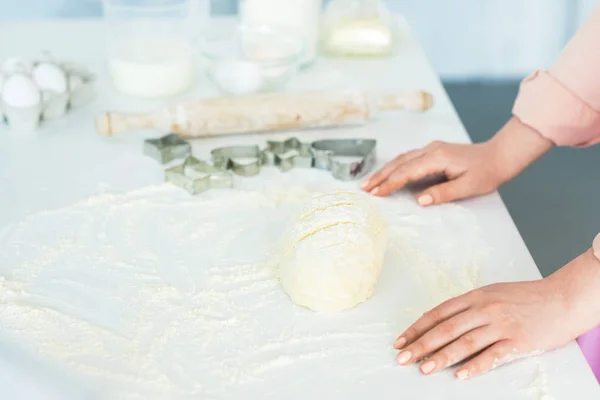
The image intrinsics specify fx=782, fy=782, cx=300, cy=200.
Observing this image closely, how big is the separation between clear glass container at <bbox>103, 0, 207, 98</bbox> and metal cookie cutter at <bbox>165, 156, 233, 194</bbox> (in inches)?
10.5

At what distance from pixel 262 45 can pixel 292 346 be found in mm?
733

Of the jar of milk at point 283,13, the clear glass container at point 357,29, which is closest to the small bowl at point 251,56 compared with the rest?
the jar of milk at point 283,13

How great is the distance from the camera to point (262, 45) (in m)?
1.38

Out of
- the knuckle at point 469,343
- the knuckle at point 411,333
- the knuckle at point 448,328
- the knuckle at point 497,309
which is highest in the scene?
the knuckle at point 497,309

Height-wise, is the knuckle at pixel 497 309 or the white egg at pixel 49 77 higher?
the knuckle at pixel 497 309

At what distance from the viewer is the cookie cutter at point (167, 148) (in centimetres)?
115

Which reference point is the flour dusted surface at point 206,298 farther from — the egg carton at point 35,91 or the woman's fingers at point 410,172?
the egg carton at point 35,91

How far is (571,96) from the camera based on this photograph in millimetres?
1116

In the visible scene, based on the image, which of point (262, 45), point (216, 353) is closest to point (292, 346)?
point (216, 353)

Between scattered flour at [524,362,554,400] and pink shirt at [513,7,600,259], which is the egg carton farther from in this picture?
scattered flour at [524,362,554,400]

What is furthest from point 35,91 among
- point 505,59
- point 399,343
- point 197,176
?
point 505,59

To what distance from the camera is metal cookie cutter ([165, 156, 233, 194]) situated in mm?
1066

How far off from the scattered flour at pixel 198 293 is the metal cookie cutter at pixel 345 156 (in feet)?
0.24

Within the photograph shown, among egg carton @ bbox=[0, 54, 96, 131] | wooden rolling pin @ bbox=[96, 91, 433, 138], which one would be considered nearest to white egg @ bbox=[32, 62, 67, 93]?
egg carton @ bbox=[0, 54, 96, 131]
